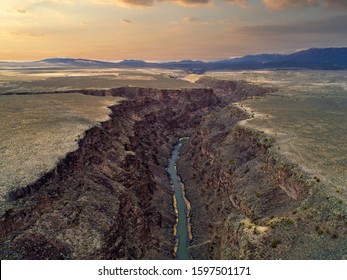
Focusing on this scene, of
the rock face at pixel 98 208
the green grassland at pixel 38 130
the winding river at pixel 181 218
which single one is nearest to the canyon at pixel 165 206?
the rock face at pixel 98 208

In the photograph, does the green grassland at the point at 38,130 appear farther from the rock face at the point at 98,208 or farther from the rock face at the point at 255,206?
the rock face at the point at 255,206

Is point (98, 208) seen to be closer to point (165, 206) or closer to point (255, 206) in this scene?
point (165, 206)

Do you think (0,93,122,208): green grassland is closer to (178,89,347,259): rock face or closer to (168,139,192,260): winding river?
(168,139,192,260): winding river

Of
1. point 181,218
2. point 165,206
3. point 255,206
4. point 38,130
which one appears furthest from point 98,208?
point 38,130

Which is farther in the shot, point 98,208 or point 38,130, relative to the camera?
point 38,130

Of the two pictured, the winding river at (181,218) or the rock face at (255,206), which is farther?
the winding river at (181,218)

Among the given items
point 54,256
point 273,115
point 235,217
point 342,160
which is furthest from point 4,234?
point 273,115

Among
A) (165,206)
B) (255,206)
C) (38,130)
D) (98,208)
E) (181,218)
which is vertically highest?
(38,130)
